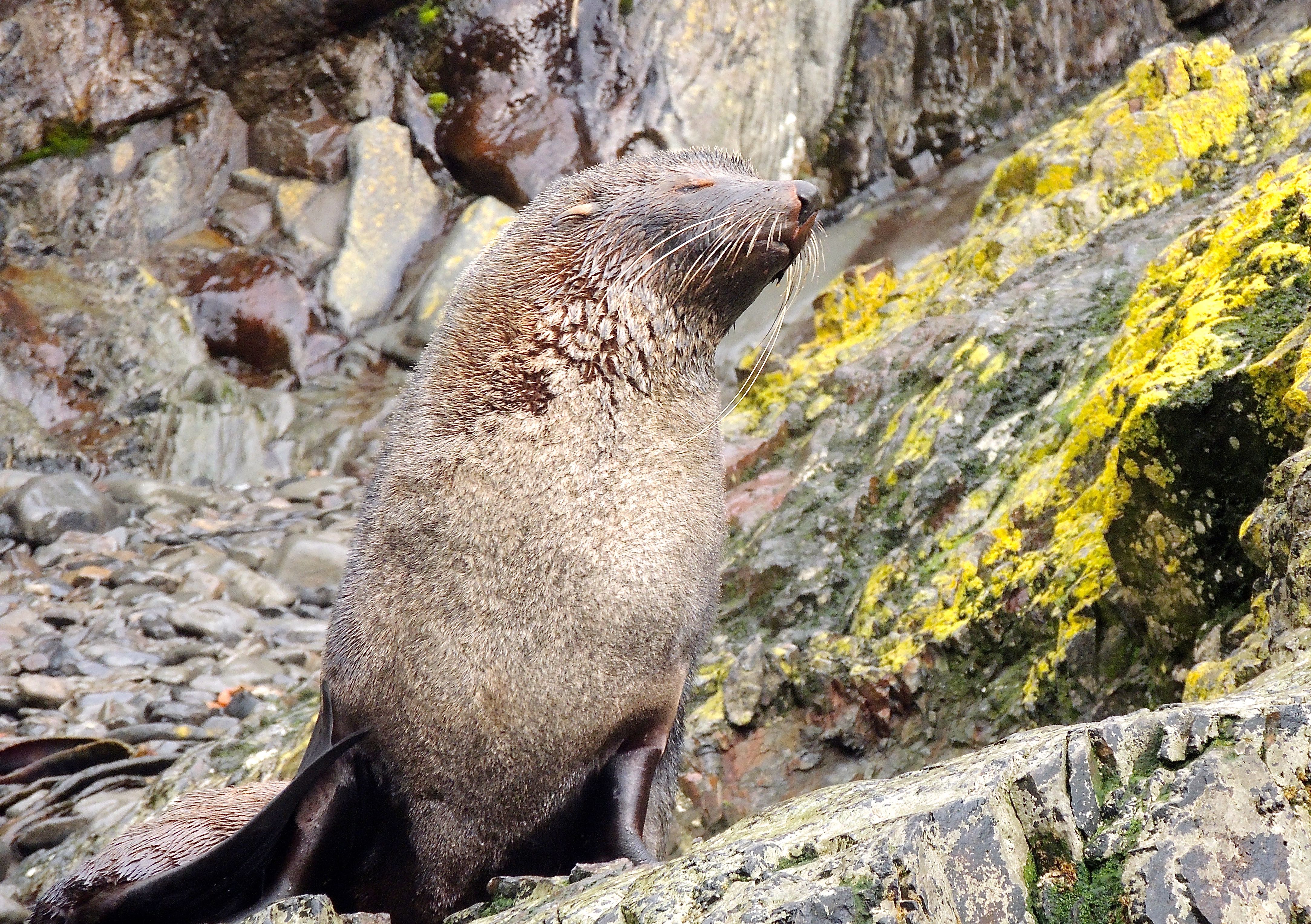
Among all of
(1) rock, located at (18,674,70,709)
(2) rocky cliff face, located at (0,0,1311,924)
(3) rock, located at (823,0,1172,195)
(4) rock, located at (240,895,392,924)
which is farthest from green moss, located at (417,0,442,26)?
(4) rock, located at (240,895,392,924)

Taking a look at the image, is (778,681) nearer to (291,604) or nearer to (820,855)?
(820,855)

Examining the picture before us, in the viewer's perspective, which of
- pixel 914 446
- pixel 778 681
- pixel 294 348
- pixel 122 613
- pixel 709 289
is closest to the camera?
pixel 709 289

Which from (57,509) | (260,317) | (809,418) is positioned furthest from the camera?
(260,317)

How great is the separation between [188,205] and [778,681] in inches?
458

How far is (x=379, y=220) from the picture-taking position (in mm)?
13836

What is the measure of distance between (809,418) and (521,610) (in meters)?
3.30

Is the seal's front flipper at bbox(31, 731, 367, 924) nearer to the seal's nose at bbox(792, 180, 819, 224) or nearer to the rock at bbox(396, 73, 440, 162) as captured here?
the seal's nose at bbox(792, 180, 819, 224)

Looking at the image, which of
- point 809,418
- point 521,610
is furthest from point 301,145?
point 521,610

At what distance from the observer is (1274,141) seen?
539 centimetres

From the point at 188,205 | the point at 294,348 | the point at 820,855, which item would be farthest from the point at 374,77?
the point at 820,855

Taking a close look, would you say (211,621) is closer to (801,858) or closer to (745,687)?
(745,687)

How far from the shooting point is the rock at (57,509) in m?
10.2

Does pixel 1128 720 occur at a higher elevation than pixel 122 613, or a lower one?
higher

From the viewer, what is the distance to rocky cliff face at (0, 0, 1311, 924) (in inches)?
79.2
